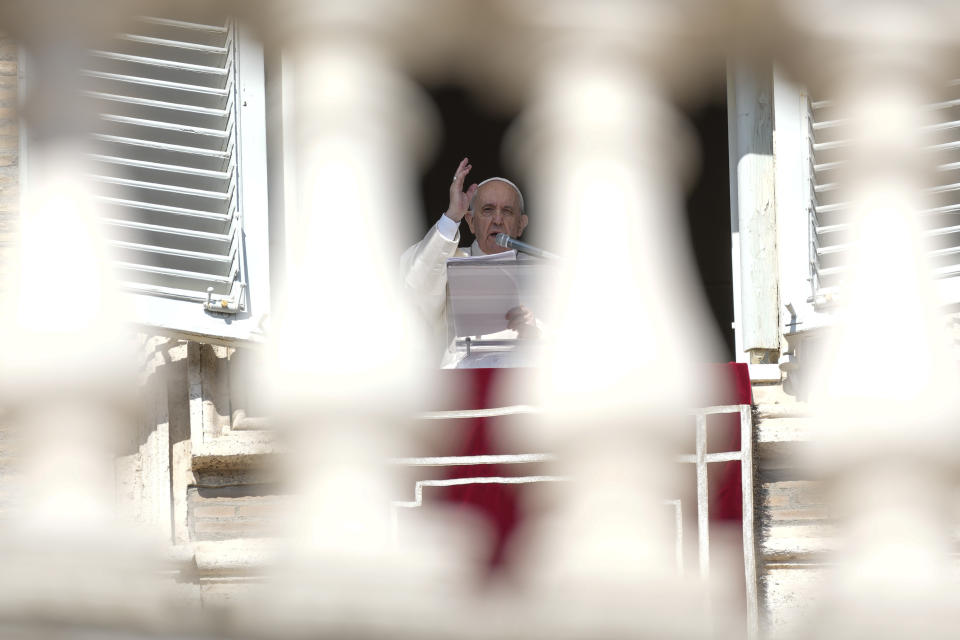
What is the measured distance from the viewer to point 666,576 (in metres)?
5.95

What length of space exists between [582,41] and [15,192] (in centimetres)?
185

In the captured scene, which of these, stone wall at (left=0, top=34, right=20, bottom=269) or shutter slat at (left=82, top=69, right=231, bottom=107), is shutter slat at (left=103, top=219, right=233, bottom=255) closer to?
stone wall at (left=0, top=34, right=20, bottom=269)

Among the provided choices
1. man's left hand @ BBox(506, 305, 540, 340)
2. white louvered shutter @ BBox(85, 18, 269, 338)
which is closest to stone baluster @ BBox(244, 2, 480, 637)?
white louvered shutter @ BBox(85, 18, 269, 338)

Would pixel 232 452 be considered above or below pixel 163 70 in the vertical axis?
below

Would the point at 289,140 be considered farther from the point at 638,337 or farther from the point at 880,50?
the point at 880,50

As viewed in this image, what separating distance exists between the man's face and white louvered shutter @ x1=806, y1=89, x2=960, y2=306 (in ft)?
3.34

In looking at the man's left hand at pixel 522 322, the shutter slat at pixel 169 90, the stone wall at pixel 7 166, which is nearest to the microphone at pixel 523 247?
the man's left hand at pixel 522 322

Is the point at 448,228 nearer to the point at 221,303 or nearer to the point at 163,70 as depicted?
the point at 221,303

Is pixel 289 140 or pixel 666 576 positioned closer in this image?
pixel 666 576

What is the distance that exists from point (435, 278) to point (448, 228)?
0.17 meters

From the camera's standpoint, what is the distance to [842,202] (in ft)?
20.7

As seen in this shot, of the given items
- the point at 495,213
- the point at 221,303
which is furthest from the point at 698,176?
the point at 221,303

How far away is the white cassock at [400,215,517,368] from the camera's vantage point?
6.37 m

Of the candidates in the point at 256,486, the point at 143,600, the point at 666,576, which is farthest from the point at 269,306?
the point at 666,576
